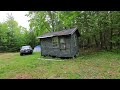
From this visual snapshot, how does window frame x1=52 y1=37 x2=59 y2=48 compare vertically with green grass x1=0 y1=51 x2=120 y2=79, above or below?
above

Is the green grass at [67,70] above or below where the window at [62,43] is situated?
below

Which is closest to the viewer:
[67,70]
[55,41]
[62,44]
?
[67,70]

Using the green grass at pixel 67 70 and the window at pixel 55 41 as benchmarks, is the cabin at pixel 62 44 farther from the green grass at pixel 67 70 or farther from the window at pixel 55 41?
the green grass at pixel 67 70

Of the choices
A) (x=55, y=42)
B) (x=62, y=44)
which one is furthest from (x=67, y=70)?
(x=55, y=42)

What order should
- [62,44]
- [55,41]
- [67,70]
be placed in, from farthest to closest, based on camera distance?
[55,41]
[62,44]
[67,70]

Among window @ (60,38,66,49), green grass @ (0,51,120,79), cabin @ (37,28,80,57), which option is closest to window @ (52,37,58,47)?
cabin @ (37,28,80,57)

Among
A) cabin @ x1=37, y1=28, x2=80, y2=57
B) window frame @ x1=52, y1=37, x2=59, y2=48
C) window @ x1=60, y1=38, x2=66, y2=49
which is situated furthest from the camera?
Answer: window frame @ x1=52, y1=37, x2=59, y2=48

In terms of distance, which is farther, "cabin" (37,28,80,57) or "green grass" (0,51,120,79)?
"cabin" (37,28,80,57)

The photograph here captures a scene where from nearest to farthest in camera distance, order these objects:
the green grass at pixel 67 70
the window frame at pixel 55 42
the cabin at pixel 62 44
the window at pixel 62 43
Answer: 1. the green grass at pixel 67 70
2. the cabin at pixel 62 44
3. the window at pixel 62 43
4. the window frame at pixel 55 42

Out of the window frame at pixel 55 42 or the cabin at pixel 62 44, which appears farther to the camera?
the window frame at pixel 55 42

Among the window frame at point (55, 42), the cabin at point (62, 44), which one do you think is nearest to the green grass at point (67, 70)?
the cabin at point (62, 44)

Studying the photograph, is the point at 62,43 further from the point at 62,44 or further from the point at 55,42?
the point at 55,42

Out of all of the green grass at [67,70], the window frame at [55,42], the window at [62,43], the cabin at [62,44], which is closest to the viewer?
the green grass at [67,70]

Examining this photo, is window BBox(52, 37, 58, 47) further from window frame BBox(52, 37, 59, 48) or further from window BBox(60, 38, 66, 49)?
window BBox(60, 38, 66, 49)
